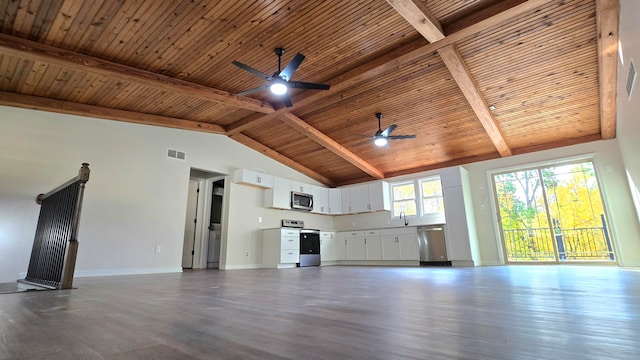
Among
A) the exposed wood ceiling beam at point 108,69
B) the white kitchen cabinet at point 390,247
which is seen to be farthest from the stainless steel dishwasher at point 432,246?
the exposed wood ceiling beam at point 108,69

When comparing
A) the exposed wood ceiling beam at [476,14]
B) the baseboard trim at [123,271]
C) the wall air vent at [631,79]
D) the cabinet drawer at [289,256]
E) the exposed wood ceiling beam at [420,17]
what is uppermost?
the exposed wood ceiling beam at [476,14]

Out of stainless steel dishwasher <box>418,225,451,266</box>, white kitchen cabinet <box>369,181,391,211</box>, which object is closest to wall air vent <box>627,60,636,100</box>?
stainless steel dishwasher <box>418,225,451,266</box>

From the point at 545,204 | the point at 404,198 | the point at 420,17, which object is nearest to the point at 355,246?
the point at 404,198

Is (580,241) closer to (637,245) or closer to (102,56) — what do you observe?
(637,245)

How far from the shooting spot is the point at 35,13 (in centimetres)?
290

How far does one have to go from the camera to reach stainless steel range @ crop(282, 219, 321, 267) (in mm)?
6652

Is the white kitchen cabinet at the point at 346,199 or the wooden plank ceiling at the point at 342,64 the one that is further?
the white kitchen cabinet at the point at 346,199

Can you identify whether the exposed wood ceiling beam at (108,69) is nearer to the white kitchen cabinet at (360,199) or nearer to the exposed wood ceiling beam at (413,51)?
the exposed wood ceiling beam at (413,51)

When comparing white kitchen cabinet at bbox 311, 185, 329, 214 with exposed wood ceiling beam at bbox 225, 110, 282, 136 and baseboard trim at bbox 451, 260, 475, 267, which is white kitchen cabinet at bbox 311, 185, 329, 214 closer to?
exposed wood ceiling beam at bbox 225, 110, 282, 136

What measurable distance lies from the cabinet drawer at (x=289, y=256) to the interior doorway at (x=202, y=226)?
144 centimetres

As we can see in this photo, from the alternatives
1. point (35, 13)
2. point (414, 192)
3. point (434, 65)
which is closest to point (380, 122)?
point (434, 65)

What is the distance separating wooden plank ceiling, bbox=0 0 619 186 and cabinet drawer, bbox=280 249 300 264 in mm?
2512

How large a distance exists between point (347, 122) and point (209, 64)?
2.81m

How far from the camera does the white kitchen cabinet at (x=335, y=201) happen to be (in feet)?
26.4
